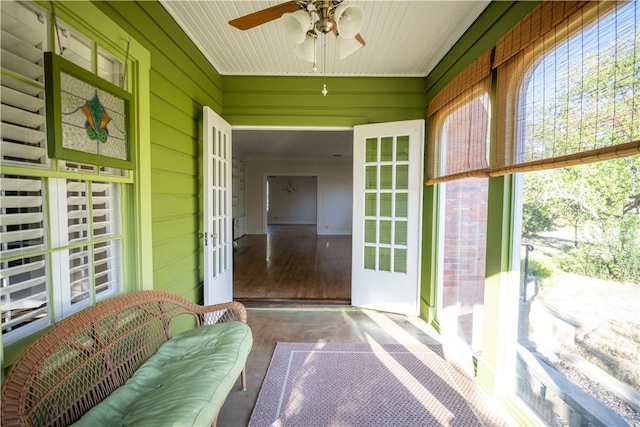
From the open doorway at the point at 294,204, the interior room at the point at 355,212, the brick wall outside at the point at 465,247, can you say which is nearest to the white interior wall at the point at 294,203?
the open doorway at the point at 294,204

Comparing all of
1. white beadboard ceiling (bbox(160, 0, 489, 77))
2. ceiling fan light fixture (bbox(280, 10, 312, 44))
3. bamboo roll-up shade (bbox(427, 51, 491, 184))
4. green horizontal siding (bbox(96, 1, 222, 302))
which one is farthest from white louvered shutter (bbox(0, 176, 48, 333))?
bamboo roll-up shade (bbox(427, 51, 491, 184))

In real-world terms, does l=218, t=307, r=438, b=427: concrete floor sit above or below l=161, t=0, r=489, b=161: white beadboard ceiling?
below

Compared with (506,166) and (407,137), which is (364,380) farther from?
(407,137)

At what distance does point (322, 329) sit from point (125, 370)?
66.9 inches

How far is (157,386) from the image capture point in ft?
4.46

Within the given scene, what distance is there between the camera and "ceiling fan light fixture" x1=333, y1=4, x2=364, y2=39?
51.6 inches

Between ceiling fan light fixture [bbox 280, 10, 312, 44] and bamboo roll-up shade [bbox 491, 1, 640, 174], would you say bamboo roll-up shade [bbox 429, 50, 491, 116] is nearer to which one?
bamboo roll-up shade [bbox 491, 1, 640, 174]

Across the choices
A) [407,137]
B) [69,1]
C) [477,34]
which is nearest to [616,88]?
[477,34]

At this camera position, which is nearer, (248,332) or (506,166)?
(506,166)

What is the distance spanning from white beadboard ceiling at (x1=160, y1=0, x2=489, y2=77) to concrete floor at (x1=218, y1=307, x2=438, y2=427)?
2.65 meters

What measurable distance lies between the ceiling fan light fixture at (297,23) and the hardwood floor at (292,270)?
2793 millimetres

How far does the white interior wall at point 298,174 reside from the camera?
9.12m

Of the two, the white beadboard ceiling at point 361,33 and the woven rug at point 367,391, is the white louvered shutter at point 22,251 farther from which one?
the white beadboard ceiling at point 361,33

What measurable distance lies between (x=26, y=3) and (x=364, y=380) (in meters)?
2.70
